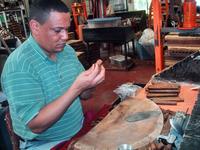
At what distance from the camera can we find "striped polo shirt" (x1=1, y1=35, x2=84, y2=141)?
1.34 m

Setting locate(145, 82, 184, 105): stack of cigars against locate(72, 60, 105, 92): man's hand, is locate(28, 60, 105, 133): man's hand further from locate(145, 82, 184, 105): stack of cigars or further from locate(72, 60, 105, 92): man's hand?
locate(145, 82, 184, 105): stack of cigars

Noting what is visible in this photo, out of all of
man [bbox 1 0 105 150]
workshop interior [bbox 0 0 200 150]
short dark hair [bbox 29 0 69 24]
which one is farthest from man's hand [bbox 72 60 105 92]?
short dark hair [bbox 29 0 69 24]

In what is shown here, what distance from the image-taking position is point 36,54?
1.52 metres

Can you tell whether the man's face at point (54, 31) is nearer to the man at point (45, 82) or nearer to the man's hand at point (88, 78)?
the man at point (45, 82)

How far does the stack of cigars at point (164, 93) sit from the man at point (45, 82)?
0.45 m

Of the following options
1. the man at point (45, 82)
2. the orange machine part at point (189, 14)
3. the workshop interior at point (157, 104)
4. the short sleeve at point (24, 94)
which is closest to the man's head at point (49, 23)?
the man at point (45, 82)

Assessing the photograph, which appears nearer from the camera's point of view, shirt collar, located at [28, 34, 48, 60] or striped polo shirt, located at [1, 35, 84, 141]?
striped polo shirt, located at [1, 35, 84, 141]

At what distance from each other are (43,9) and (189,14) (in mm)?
1091

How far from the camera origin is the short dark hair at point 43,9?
4.72 ft

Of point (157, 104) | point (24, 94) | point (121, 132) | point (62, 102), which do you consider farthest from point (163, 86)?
point (24, 94)

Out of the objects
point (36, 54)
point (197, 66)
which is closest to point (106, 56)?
point (197, 66)

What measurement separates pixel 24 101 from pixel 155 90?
82cm

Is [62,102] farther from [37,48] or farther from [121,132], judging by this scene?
[37,48]

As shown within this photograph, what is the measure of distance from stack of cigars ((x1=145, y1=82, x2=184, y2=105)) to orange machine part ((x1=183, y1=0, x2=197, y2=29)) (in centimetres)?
52
